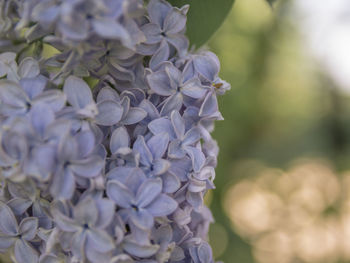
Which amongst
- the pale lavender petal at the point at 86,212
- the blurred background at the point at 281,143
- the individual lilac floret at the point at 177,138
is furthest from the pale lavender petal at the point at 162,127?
the blurred background at the point at 281,143

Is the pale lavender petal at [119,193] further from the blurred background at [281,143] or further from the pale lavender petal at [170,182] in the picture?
the blurred background at [281,143]

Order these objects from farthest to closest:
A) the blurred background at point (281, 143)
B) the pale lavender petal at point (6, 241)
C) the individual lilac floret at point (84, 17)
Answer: the blurred background at point (281, 143)
the pale lavender petal at point (6, 241)
the individual lilac floret at point (84, 17)

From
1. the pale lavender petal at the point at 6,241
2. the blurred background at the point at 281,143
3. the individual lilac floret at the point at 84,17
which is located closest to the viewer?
the individual lilac floret at the point at 84,17

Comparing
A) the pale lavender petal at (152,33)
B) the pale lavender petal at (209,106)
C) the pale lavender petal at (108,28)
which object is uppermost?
the pale lavender petal at (108,28)

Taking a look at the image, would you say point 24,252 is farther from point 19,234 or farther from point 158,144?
point 158,144

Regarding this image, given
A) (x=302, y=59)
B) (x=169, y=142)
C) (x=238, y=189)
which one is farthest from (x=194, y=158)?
(x=302, y=59)

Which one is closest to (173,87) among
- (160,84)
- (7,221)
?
(160,84)

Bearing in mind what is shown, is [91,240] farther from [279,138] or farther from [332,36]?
[279,138]
